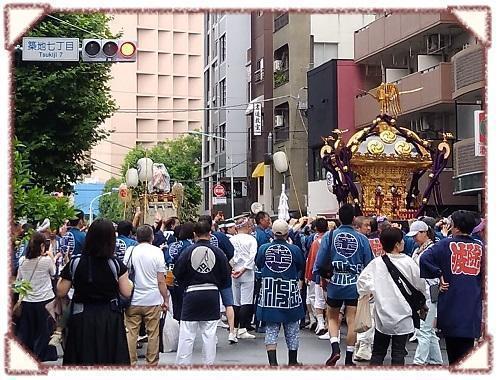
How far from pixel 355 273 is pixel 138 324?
8.56 ft

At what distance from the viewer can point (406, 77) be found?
26469 millimetres

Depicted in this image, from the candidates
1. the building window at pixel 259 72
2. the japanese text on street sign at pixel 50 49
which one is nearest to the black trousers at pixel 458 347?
the japanese text on street sign at pixel 50 49

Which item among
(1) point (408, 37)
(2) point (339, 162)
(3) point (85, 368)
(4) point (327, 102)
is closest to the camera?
(3) point (85, 368)

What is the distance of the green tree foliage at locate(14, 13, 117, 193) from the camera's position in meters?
18.3

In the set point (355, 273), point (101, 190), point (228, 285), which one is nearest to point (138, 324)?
point (228, 285)

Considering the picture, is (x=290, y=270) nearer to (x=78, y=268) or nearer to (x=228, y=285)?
(x=228, y=285)

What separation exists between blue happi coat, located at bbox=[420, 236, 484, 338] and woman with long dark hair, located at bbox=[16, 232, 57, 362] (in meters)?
4.47

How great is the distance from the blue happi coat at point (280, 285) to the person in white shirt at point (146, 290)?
119 centimetres

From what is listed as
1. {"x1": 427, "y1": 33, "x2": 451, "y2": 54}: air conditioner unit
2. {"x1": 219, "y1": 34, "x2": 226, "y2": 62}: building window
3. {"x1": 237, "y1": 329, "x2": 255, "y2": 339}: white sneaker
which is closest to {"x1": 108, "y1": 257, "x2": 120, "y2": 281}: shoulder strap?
{"x1": 237, "y1": 329, "x2": 255, "y2": 339}: white sneaker

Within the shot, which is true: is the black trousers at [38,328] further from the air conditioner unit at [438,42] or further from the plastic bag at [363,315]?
the air conditioner unit at [438,42]

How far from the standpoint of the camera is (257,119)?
39062mm

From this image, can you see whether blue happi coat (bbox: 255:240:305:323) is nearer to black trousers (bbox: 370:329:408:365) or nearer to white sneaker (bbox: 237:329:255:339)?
black trousers (bbox: 370:329:408:365)

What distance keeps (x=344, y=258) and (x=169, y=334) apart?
2.56 m

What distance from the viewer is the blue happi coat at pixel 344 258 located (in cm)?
987
